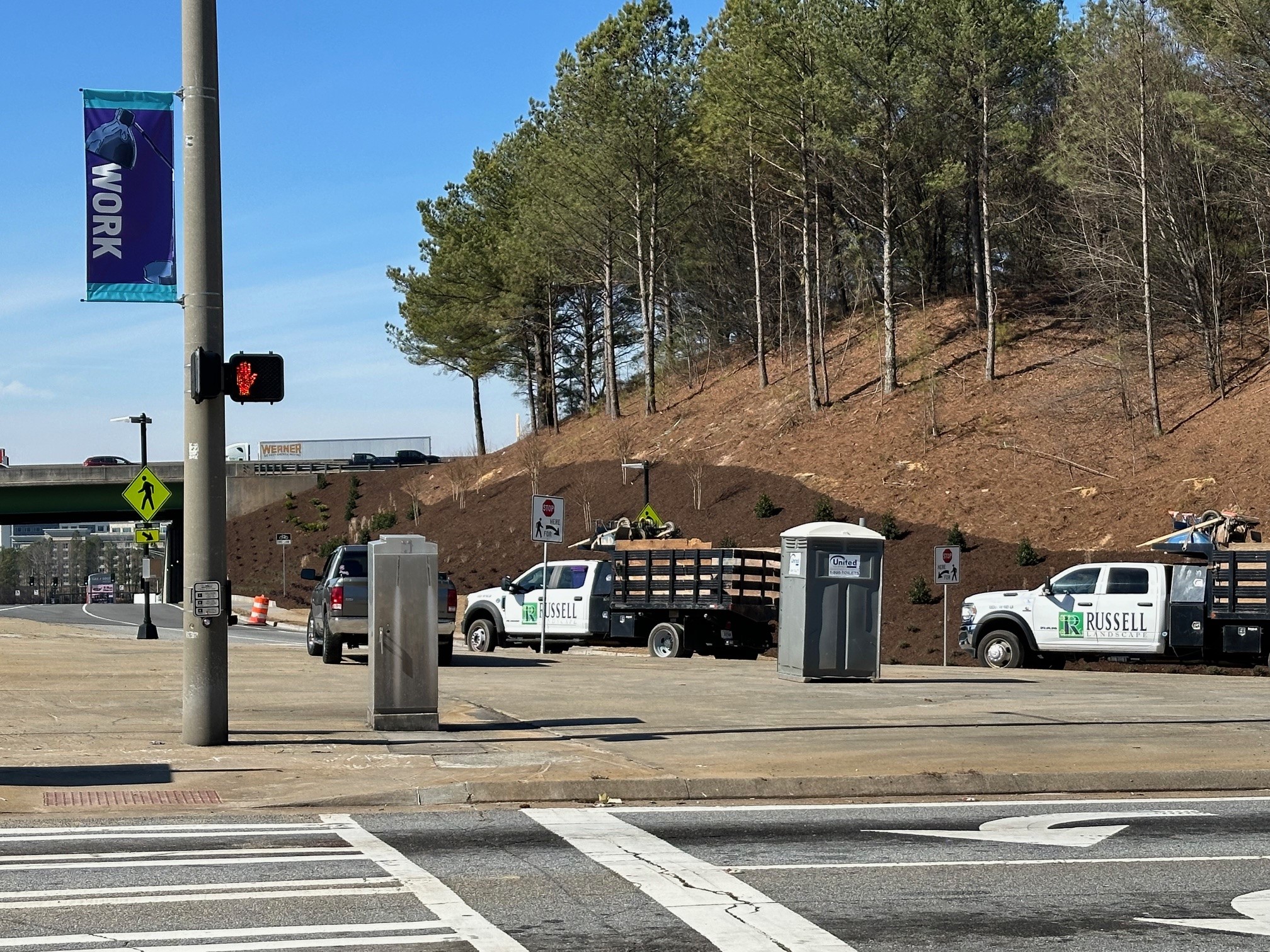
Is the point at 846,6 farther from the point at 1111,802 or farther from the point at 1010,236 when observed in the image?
the point at 1111,802

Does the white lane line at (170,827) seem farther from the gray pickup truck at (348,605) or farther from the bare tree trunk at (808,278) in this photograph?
the bare tree trunk at (808,278)

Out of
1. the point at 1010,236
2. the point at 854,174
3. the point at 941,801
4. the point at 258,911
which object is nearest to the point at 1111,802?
the point at 941,801

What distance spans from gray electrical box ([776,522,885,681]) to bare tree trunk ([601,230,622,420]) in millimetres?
38608

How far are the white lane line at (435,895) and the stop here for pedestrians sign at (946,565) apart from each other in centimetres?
2180

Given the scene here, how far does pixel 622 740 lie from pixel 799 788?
2.73 m

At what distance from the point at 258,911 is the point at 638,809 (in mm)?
3963

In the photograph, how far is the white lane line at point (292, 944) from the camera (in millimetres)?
6453

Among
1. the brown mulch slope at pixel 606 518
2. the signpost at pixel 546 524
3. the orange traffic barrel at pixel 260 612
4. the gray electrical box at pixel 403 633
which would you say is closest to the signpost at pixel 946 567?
the brown mulch slope at pixel 606 518

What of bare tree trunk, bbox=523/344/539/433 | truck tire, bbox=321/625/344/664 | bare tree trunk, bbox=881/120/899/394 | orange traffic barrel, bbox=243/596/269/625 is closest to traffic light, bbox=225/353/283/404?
truck tire, bbox=321/625/344/664

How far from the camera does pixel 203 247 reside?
12.7 metres

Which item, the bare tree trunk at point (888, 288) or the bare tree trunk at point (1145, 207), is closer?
the bare tree trunk at point (1145, 207)

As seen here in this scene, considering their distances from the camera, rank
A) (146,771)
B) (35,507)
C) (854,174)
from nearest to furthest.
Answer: (146,771) → (854,174) → (35,507)

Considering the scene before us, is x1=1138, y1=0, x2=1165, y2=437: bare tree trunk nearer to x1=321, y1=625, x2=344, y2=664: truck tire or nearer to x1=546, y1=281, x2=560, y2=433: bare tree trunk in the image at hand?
x1=321, y1=625, x2=344, y2=664: truck tire

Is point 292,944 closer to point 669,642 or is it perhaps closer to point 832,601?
point 832,601
